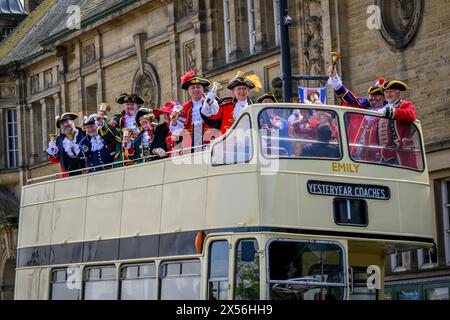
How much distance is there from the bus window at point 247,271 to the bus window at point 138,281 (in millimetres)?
1881

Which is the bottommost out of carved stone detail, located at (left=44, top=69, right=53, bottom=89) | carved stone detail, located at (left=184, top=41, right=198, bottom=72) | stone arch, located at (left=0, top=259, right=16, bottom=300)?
stone arch, located at (left=0, top=259, right=16, bottom=300)

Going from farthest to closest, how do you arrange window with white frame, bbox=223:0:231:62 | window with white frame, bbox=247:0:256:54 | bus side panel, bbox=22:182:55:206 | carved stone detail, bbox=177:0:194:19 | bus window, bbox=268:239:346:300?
carved stone detail, bbox=177:0:194:19 → window with white frame, bbox=223:0:231:62 → window with white frame, bbox=247:0:256:54 → bus side panel, bbox=22:182:55:206 → bus window, bbox=268:239:346:300

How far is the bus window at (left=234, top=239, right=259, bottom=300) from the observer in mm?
16953

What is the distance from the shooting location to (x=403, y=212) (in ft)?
59.8

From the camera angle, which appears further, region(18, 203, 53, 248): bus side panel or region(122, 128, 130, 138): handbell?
region(18, 203, 53, 248): bus side panel

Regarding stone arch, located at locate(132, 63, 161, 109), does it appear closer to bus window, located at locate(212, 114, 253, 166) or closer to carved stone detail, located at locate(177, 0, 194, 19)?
carved stone detail, located at locate(177, 0, 194, 19)

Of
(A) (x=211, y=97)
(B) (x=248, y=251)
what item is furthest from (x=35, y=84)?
(B) (x=248, y=251)

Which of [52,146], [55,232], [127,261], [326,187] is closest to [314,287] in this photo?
[326,187]

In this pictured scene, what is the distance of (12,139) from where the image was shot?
57719mm

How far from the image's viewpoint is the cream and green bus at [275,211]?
56.6 ft

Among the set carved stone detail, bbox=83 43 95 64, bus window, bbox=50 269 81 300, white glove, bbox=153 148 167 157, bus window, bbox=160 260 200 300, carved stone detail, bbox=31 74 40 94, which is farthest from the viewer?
carved stone detail, bbox=31 74 40 94

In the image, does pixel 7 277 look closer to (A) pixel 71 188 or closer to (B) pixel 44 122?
(B) pixel 44 122

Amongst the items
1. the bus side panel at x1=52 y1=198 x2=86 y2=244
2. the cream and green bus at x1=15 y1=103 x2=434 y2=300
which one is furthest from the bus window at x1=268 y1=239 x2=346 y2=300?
the bus side panel at x1=52 y1=198 x2=86 y2=244

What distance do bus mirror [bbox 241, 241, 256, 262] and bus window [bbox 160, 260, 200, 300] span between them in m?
0.92
